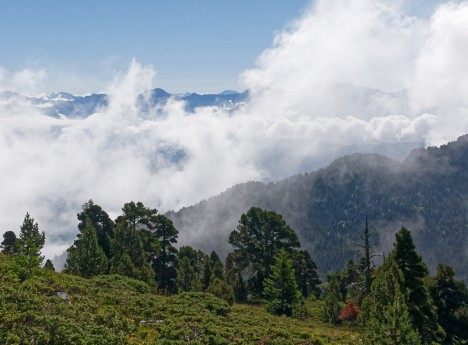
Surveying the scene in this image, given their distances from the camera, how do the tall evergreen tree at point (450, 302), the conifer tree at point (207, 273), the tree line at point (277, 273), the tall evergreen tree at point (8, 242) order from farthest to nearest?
the conifer tree at point (207, 273)
the tall evergreen tree at point (8, 242)
the tall evergreen tree at point (450, 302)
the tree line at point (277, 273)

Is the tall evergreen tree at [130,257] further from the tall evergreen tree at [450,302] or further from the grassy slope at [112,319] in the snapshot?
the tall evergreen tree at [450,302]

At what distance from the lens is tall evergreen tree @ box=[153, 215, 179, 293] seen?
7456cm

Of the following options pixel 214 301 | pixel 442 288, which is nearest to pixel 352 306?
pixel 442 288

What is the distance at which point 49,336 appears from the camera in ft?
63.0

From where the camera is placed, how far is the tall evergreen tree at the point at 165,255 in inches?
2936

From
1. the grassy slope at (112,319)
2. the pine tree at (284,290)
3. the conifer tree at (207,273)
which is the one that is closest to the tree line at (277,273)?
the conifer tree at (207,273)

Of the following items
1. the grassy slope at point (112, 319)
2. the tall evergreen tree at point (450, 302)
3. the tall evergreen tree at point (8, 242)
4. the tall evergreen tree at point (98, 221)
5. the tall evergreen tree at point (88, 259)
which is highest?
the tall evergreen tree at point (98, 221)

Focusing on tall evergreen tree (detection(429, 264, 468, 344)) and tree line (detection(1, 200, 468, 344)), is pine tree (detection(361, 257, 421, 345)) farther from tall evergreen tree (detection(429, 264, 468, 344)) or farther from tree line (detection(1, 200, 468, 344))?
tall evergreen tree (detection(429, 264, 468, 344))

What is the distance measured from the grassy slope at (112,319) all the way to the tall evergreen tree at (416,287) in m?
5.76

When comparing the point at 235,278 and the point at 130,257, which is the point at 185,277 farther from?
the point at 235,278

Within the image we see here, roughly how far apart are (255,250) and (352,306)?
89.8 ft

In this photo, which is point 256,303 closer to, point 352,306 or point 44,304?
point 352,306

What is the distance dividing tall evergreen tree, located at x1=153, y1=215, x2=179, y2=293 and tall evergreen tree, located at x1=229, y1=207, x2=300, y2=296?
41.2 feet

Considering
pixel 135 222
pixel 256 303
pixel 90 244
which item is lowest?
pixel 256 303
